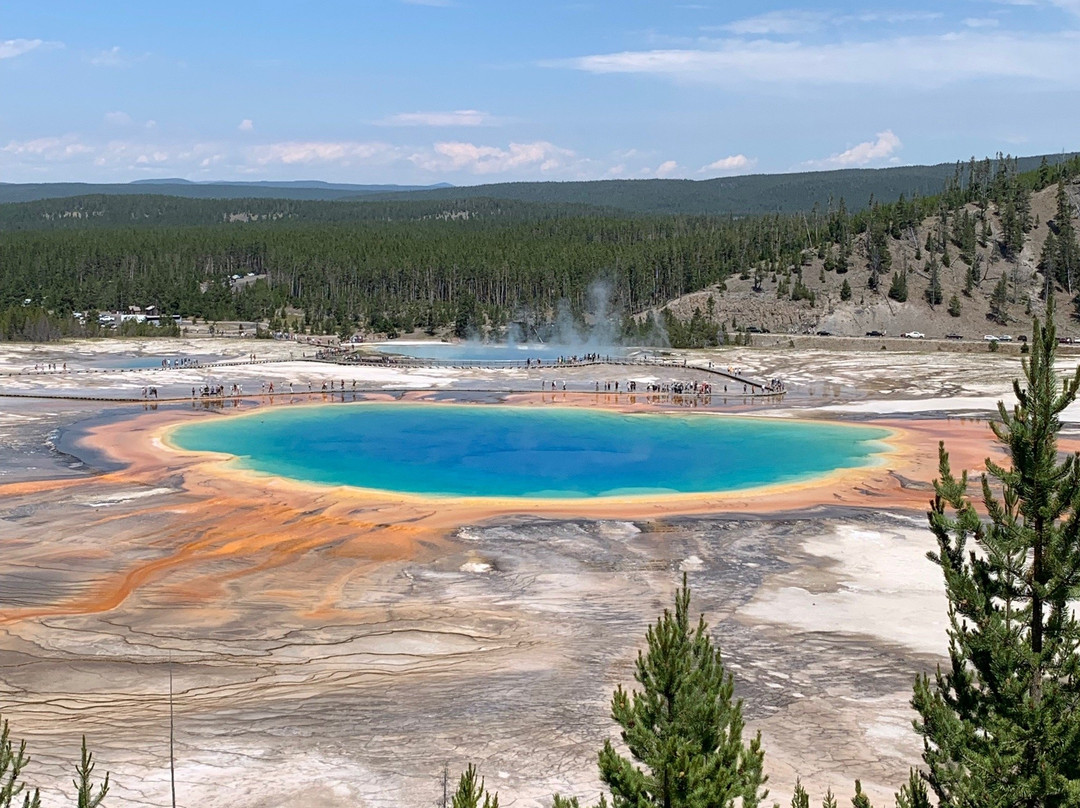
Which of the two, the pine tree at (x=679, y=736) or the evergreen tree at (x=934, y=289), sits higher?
the evergreen tree at (x=934, y=289)

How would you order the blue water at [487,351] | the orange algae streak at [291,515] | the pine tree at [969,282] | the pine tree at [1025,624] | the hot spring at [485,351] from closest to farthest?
the pine tree at [1025,624] → the orange algae streak at [291,515] → the hot spring at [485,351] → the blue water at [487,351] → the pine tree at [969,282]

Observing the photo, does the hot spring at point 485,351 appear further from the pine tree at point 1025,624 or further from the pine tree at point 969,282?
the pine tree at point 1025,624

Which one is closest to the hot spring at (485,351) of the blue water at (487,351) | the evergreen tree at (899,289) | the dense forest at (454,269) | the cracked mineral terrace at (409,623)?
the blue water at (487,351)

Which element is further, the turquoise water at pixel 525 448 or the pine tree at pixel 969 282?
the pine tree at pixel 969 282

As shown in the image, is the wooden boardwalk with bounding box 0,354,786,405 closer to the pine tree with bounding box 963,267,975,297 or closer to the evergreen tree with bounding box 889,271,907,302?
the evergreen tree with bounding box 889,271,907,302

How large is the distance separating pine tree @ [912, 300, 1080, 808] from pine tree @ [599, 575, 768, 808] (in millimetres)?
1893

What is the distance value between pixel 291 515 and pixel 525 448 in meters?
14.8

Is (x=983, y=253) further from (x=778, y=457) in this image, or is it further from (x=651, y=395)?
(x=778, y=457)

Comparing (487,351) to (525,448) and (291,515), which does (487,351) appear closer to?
(525,448)

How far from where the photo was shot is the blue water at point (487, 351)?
84312mm

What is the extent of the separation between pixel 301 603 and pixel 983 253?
9451 centimetres

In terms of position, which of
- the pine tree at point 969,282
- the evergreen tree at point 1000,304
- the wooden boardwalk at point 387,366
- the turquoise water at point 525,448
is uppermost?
the pine tree at point 969,282

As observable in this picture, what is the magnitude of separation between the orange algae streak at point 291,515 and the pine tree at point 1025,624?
15.9 m

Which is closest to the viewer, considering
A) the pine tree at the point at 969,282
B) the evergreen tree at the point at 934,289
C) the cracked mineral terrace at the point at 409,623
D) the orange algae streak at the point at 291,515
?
the cracked mineral terrace at the point at 409,623
